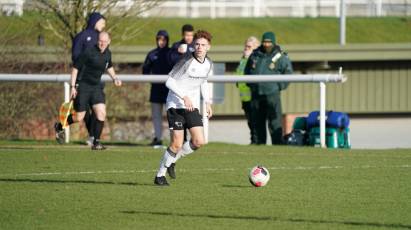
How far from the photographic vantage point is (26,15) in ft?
91.9

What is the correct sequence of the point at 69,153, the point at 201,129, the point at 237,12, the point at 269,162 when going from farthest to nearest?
1. the point at 237,12
2. the point at 69,153
3. the point at 269,162
4. the point at 201,129

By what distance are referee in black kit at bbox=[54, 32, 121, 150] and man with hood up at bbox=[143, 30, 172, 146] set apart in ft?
5.89

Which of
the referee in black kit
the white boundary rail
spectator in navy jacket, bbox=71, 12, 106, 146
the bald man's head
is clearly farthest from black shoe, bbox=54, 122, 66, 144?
the bald man's head

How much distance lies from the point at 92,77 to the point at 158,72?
7.67 feet

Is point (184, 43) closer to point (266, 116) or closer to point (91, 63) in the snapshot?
point (91, 63)

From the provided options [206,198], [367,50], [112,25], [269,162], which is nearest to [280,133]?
[269,162]

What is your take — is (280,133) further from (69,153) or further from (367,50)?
(367,50)

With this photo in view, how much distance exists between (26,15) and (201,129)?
14998mm

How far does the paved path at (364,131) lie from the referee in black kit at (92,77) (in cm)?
1169

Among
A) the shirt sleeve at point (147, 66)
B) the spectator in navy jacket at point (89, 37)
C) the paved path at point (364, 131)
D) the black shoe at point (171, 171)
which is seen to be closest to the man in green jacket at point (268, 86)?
the shirt sleeve at point (147, 66)

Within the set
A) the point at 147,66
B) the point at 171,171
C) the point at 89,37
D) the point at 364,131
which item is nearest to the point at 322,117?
the point at 147,66

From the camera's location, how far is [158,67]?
20.5 metres

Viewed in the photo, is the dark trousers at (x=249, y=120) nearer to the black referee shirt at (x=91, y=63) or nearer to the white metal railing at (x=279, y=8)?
the black referee shirt at (x=91, y=63)

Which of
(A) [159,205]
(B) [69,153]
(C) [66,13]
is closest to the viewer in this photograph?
(A) [159,205]
